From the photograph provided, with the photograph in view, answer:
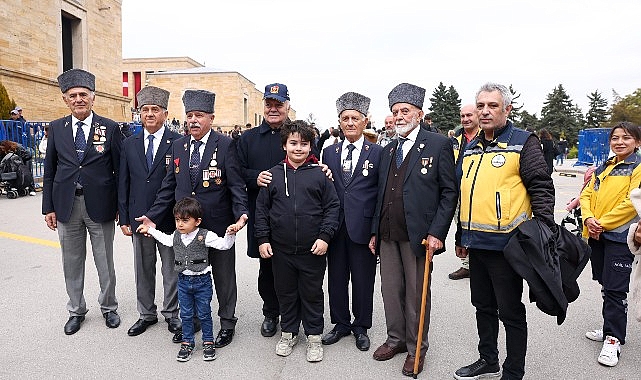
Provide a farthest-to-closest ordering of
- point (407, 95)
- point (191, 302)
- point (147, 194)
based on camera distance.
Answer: point (147, 194) → point (191, 302) → point (407, 95)

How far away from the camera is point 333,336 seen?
3.96m

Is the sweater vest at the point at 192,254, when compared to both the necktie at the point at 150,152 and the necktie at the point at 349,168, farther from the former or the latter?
the necktie at the point at 349,168

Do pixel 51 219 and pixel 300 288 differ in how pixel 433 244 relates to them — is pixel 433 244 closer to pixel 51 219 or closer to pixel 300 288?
pixel 300 288

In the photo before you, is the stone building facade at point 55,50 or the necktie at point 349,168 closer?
the necktie at point 349,168

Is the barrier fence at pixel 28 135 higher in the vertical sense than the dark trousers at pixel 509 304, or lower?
higher

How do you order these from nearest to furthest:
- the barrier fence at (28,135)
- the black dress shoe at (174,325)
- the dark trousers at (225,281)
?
the dark trousers at (225,281)
the black dress shoe at (174,325)
the barrier fence at (28,135)

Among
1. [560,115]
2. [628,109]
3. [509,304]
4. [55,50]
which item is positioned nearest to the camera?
[509,304]

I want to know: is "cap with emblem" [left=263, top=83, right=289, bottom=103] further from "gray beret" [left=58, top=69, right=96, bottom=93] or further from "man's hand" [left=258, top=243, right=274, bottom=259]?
"gray beret" [left=58, top=69, right=96, bottom=93]

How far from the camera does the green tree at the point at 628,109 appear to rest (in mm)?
43797

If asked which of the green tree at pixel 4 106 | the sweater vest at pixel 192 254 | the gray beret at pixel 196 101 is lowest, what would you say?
the sweater vest at pixel 192 254

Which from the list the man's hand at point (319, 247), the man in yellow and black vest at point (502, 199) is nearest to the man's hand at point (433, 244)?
the man in yellow and black vest at point (502, 199)

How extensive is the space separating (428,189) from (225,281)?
6.56 ft

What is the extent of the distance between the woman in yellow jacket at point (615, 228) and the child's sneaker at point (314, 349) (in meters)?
2.25

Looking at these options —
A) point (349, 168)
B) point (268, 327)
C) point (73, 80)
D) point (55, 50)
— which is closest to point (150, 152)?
point (73, 80)
